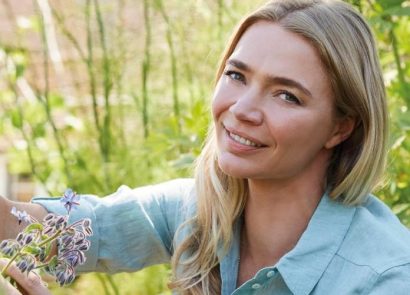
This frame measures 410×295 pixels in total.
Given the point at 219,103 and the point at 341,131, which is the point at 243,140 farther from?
the point at 341,131

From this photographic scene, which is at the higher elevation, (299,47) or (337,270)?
(299,47)

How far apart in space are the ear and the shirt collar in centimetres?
14

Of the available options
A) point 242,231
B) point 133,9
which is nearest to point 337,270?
point 242,231

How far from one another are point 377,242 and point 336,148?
267 mm

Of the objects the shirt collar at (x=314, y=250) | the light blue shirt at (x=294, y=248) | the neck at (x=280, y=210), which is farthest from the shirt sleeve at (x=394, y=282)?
the neck at (x=280, y=210)

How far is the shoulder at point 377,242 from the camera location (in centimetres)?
226

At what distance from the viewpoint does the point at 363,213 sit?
2.41 meters

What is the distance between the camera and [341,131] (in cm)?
242

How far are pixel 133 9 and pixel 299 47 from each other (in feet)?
8.60

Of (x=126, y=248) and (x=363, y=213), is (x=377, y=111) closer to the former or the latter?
(x=363, y=213)

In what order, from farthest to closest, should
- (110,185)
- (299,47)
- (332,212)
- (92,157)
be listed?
(92,157), (110,185), (332,212), (299,47)

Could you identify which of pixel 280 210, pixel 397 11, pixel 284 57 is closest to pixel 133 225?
pixel 280 210

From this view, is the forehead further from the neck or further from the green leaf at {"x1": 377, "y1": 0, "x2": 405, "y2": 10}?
the green leaf at {"x1": 377, "y1": 0, "x2": 405, "y2": 10}

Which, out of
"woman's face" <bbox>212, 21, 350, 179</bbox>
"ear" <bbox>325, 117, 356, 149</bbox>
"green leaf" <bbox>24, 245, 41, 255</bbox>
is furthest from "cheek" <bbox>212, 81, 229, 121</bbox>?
"green leaf" <bbox>24, 245, 41, 255</bbox>
